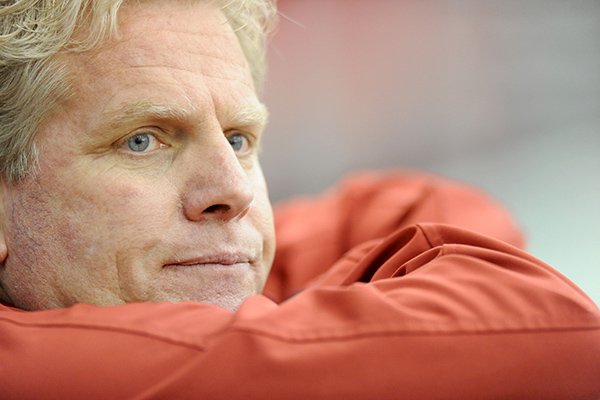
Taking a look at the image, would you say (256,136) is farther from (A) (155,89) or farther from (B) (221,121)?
(A) (155,89)

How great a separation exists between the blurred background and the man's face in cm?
288

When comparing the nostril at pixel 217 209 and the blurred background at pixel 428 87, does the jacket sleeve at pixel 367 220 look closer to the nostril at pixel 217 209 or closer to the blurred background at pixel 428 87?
the nostril at pixel 217 209

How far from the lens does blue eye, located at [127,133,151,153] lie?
1.35m

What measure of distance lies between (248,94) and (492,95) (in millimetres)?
3373

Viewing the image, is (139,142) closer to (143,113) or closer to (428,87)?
(143,113)

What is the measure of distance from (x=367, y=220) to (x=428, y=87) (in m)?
2.87

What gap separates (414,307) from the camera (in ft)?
3.61

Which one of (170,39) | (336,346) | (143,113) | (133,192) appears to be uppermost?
(170,39)

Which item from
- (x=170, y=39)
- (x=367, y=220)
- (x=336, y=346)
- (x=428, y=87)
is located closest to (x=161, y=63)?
(x=170, y=39)

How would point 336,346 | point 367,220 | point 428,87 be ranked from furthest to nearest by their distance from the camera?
point 428,87 < point 367,220 < point 336,346

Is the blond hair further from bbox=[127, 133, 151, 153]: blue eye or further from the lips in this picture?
the lips

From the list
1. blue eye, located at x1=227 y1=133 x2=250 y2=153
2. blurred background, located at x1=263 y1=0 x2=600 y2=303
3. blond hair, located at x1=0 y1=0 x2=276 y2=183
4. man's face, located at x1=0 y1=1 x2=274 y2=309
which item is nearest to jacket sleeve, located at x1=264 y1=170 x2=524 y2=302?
blue eye, located at x1=227 y1=133 x2=250 y2=153

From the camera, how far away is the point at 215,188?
131 cm

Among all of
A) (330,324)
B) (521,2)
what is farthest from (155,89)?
(521,2)
